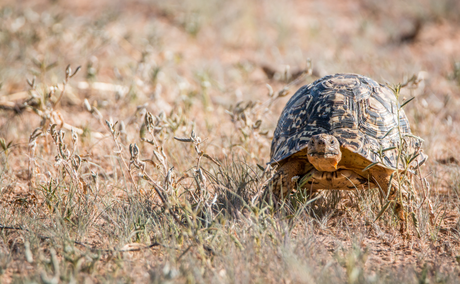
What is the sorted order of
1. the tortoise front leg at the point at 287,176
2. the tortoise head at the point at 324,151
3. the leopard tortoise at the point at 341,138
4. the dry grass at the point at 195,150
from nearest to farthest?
the dry grass at the point at 195,150 → the tortoise head at the point at 324,151 → the leopard tortoise at the point at 341,138 → the tortoise front leg at the point at 287,176

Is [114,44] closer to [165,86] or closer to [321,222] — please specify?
[165,86]

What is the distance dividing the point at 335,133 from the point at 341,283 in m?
1.14

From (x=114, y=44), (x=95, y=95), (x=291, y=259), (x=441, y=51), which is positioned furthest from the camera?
(x=441, y=51)

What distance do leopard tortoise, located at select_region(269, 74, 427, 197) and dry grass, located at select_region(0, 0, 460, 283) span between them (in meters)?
0.20

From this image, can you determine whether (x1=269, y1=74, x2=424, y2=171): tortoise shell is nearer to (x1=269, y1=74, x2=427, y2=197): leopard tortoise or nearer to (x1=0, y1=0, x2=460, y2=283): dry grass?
(x1=269, y1=74, x2=427, y2=197): leopard tortoise

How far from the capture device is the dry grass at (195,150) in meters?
2.14

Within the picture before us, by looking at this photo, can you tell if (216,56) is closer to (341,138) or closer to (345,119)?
(345,119)

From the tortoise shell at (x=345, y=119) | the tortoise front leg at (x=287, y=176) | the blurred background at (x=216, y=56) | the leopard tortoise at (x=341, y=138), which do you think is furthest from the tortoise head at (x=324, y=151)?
the blurred background at (x=216, y=56)

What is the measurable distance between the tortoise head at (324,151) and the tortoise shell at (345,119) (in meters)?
0.13

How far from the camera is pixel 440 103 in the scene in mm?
5406

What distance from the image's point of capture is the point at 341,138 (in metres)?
2.66

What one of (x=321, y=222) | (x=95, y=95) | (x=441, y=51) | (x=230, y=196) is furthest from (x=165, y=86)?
(x=441, y=51)

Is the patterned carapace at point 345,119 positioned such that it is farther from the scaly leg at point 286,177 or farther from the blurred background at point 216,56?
the blurred background at point 216,56

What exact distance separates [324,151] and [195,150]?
153 cm
